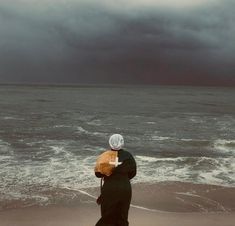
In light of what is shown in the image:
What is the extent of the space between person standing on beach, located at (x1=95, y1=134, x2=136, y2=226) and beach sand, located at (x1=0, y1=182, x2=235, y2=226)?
296cm

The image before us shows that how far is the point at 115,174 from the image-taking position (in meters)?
5.25

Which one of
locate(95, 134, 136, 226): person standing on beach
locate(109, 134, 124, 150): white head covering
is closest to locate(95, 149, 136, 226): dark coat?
locate(95, 134, 136, 226): person standing on beach

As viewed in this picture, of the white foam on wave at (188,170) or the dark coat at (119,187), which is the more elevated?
the dark coat at (119,187)

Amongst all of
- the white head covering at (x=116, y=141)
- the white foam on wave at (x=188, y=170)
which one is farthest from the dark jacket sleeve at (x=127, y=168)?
the white foam on wave at (x=188, y=170)

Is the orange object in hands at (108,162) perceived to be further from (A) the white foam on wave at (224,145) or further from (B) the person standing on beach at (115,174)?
(A) the white foam on wave at (224,145)

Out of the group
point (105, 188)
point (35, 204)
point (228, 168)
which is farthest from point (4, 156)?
point (105, 188)

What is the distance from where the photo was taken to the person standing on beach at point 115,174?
5211 millimetres

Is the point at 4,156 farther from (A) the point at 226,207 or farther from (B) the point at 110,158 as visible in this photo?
(B) the point at 110,158

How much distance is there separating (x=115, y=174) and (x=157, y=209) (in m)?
4.95

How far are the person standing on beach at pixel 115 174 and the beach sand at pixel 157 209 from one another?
2.96m

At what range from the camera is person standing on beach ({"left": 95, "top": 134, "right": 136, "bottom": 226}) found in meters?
5.21

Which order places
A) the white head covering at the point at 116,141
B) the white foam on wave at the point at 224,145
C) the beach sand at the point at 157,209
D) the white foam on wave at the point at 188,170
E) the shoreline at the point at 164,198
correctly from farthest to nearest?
the white foam on wave at the point at 224,145
the white foam on wave at the point at 188,170
the shoreline at the point at 164,198
the beach sand at the point at 157,209
the white head covering at the point at 116,141

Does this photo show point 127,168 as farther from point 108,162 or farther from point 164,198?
point 164,198

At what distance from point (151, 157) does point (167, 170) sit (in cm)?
326
